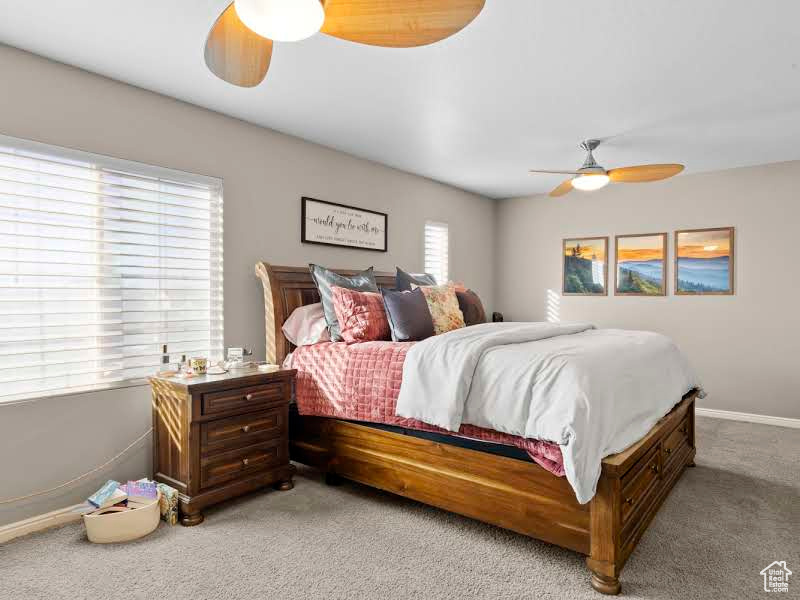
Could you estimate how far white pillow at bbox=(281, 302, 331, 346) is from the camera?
3326 mm

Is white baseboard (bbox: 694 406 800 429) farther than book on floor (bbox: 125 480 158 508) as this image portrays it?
Yes

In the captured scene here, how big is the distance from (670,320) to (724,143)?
1863 millimetres

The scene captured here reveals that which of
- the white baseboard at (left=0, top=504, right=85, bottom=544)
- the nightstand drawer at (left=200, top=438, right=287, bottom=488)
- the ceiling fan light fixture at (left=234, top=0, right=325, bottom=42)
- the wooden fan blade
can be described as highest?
the wooden fan blade

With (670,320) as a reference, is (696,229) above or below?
above

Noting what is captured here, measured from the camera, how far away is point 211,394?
2.62 meters

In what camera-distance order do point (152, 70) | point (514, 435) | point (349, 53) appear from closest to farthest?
point (514, 435)
point (349, 53)
point (152, 70)

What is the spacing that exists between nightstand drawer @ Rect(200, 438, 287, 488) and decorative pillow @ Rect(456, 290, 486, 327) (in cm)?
169

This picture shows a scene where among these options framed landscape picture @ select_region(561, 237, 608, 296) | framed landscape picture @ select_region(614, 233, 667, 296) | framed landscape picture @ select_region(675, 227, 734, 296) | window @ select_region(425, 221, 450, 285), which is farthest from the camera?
framed landscape picture @ select_region(561, 237, 608, 296)

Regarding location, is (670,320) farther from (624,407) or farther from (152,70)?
(152,70)

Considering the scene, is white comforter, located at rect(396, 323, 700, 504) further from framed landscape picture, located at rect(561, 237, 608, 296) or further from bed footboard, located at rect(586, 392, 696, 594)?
framed landscape picture, located at rect(561, 237, 608, 296)

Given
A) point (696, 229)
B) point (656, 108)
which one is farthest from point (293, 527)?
point (696, 229)

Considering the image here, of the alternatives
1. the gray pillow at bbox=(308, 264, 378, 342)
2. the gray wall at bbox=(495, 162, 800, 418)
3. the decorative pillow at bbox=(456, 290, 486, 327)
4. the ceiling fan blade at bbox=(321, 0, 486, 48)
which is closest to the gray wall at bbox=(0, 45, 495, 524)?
the gray pillow at bbox=(308, 264, 378, 342)

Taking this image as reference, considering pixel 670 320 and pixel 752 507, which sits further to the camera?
pixel 670 320

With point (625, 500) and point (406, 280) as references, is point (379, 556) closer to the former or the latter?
point (625, 500)
